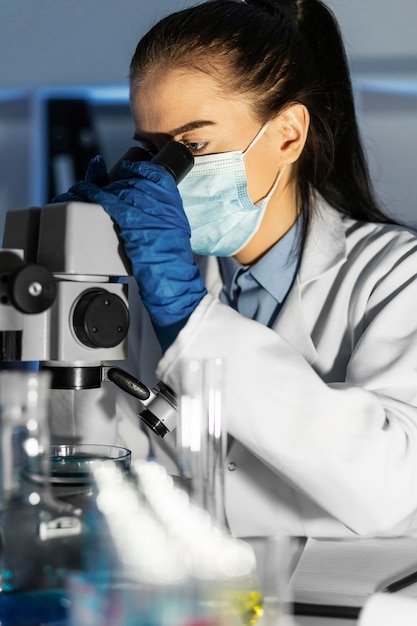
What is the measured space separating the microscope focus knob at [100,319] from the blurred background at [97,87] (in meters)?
1.88

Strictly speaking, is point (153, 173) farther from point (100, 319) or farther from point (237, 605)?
point (237, 605)

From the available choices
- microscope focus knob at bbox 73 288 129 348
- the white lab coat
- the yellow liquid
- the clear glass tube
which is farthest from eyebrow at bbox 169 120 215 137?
the yellow liquid

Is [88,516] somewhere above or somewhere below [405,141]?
below

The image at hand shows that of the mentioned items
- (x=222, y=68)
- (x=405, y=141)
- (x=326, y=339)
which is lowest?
(x=326, y=339)

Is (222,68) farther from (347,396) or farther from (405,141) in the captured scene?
(405,141)

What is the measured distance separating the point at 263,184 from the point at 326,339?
1.13ft

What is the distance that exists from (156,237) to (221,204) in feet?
1.51

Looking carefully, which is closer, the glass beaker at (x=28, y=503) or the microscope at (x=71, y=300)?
the glass beaker at (x=28, y=503)

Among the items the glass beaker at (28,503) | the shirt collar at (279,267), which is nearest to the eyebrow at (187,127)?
the shirt collar at (279,267)

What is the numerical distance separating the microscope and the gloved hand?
0.12 ft

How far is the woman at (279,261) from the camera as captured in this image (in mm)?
1151

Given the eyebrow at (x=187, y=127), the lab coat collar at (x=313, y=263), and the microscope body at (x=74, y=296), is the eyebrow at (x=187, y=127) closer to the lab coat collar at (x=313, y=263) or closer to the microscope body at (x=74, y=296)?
the lab coat collar at (x=313, y=263)

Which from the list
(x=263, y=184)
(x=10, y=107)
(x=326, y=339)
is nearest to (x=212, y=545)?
(x=326, y=339)

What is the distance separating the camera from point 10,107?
3.01m
